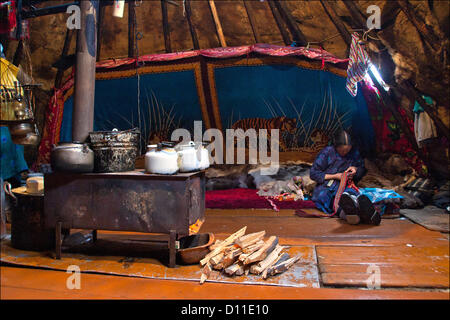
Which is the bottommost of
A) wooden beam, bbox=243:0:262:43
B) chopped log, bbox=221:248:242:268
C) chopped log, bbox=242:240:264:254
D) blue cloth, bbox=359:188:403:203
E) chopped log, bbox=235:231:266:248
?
chopped log, bbox=221:248:242:268

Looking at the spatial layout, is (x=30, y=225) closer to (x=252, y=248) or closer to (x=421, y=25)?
(x=252, y=248)

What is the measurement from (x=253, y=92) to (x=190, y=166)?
10.3ft

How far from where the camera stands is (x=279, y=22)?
19.1ft

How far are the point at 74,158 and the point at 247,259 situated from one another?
1695 millimetres

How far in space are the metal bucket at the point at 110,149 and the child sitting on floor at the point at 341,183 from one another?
2.63m

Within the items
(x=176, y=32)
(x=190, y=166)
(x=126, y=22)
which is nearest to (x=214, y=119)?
(x=176, y=32)

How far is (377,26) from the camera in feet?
16.1

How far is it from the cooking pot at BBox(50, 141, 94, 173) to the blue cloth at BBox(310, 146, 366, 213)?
318 cm

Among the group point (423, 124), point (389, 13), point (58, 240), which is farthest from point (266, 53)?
point (58, 240)

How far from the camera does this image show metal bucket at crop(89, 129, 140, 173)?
10.1 ft

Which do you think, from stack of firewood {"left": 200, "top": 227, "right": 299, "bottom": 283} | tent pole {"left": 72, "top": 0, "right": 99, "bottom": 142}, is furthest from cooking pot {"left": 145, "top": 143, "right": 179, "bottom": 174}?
tent pole {"left": 72, "top": 0, "right": 99, "bottom": 142}

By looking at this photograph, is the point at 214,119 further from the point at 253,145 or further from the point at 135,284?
the point at 135,284

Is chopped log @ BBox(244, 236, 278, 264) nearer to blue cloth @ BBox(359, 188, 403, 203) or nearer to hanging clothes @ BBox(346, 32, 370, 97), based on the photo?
blue cloth @ BBox(359, 188, 403, 203)

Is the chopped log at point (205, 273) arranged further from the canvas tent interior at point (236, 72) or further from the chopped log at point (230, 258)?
the canvas tent interior at point (236, 72)
